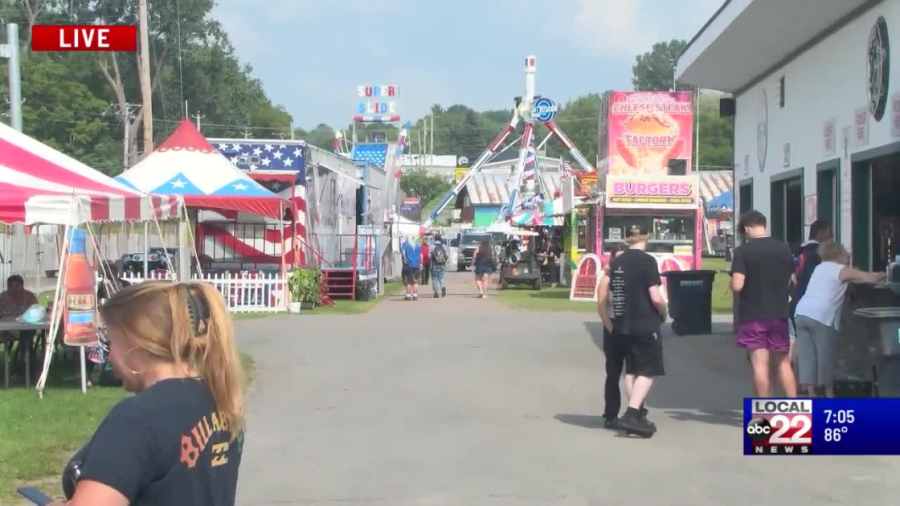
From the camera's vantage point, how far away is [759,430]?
7504 millimetres

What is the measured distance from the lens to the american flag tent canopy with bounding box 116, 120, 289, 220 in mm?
20500

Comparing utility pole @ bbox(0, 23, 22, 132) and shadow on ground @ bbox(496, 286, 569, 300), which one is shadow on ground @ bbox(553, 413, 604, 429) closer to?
utility pole @ bbox(0, 23, 22, 132)

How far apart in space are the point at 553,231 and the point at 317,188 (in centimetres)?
1231

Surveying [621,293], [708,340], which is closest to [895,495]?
[621,293]

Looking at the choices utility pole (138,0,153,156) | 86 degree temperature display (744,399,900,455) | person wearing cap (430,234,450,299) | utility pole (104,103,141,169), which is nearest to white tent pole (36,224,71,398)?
86 degree temperature display (744,399,900,455)

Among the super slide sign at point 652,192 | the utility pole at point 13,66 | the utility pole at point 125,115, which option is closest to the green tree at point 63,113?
the utility pole at point 125,115

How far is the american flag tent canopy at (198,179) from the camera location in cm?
2050

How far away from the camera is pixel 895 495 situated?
23.7 feet

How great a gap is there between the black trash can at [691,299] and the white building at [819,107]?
1.50m

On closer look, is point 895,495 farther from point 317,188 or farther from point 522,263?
point 522,263

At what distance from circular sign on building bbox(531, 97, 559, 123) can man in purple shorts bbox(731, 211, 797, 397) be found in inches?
1315

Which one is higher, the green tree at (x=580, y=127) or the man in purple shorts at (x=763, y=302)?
the green tree at (x=580, y=127)

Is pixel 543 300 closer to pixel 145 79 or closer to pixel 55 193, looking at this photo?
pixel 145 79

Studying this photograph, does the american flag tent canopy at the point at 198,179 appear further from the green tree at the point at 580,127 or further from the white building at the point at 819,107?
the green tree at the point at 580,127
